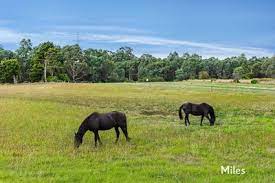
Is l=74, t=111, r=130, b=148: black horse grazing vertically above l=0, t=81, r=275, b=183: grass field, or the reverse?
l=74, t=111, r=130, b=148: black horse grazing

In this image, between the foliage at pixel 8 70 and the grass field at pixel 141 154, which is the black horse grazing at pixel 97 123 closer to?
the grass field at pixel 141 154

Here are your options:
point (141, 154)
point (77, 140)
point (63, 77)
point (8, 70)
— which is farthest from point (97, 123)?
point (63, 77)

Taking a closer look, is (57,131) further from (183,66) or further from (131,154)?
(183,66)

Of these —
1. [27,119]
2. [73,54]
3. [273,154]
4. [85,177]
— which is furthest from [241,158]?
[73,54]

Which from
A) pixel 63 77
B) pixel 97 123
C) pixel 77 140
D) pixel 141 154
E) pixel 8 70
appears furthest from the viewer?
pixel 63 77

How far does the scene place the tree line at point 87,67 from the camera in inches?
4564

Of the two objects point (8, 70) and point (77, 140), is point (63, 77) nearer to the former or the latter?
point (8, 70)

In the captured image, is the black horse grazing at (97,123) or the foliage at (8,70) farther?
the foliage at (8,70)

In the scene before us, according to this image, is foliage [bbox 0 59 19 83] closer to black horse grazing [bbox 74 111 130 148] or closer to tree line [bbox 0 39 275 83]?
tree line [bbox 0 39 275 83]

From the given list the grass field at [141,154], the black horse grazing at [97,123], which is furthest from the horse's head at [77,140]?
the grass field at [141,154]

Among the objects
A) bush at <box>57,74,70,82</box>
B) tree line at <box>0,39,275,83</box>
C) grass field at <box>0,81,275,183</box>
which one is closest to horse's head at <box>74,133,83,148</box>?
grass field at <box>0,81,275,183</box>

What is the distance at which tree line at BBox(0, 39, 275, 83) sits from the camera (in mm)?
115938

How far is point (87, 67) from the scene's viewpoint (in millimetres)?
133125

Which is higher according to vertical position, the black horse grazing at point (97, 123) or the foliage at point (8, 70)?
the foliage at point (8, 70)
